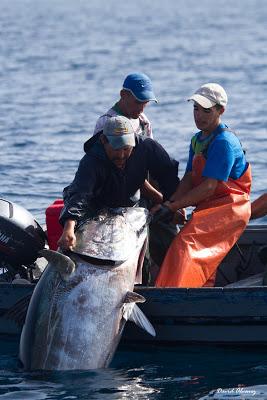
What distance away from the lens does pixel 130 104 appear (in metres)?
13.9

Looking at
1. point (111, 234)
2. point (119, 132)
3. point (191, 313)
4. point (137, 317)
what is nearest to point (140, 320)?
point (137, 317)

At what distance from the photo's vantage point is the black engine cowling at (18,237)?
1360 cm

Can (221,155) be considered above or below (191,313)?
above

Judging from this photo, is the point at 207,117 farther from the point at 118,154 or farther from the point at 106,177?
the point at 106,177

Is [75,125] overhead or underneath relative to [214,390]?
underneath

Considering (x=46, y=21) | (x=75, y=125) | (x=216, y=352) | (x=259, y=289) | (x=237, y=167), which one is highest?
(x=237, y=167)

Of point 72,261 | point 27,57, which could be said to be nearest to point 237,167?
point 72,261

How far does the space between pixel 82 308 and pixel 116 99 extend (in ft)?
84.3

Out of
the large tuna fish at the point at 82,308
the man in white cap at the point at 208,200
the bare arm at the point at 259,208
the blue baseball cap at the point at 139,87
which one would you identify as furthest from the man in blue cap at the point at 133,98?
the large tuna fish at the point at 82,308

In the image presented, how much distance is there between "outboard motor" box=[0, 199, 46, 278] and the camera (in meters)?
13.6

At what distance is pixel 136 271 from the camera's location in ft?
43.0

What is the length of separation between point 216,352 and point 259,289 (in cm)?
100

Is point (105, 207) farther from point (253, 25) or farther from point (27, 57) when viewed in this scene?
point (253, 25)

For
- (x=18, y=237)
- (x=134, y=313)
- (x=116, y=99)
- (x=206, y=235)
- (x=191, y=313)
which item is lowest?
(x=116, y=99)
